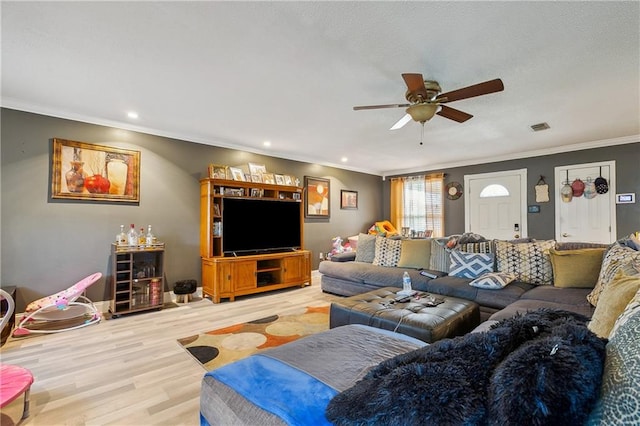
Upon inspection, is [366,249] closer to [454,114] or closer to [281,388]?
[454,114]

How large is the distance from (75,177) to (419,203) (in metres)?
6.37

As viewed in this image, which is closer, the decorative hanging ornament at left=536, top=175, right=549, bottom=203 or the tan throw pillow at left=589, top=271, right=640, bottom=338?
the tan throw pillow at left=589, top=271, right=640, bottom=338

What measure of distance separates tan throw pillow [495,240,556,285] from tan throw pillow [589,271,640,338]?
2074mm

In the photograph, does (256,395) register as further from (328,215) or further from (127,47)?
(328,215)

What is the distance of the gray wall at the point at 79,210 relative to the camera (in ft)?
10.6

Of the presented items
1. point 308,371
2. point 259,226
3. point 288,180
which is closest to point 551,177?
point 288,180

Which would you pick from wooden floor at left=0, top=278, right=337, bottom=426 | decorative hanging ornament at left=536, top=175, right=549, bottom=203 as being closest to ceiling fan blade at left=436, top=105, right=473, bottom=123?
wooden floor at left=0, top=278, right=337, bottom=426

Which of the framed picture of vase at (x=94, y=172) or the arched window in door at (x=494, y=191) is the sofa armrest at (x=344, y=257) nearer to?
the framed picture of vase at (x=94, y=172)

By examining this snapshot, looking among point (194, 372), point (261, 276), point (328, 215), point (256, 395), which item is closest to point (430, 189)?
point (328, 215)

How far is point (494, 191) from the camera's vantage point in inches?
235

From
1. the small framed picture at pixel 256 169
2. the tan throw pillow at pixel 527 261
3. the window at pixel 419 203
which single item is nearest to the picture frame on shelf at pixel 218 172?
the small framed picture at pixel 256 169

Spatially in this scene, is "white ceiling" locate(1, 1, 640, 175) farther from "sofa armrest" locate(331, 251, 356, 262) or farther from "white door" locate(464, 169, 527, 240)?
"sofa armrest" locate(331, 251, 356, 262)

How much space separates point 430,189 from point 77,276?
21.5ft

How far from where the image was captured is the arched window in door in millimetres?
5816
